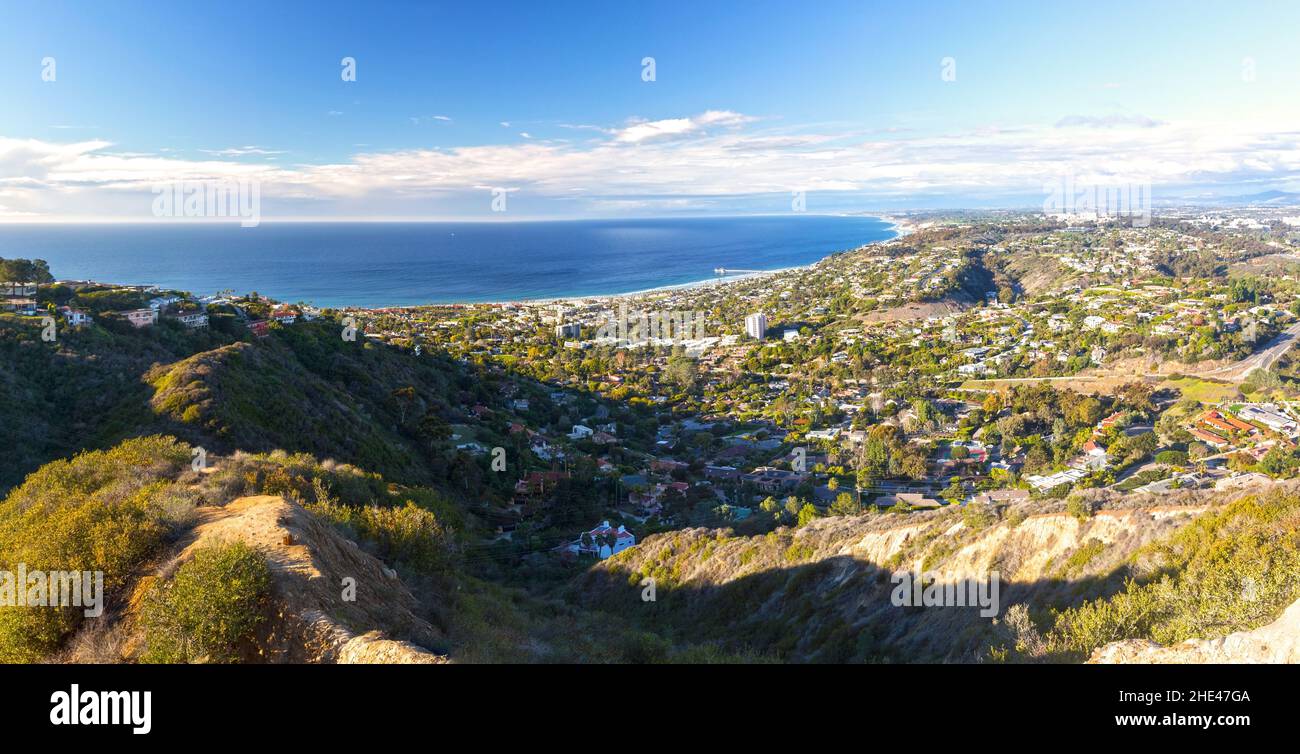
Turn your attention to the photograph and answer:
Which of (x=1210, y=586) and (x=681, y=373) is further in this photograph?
(x=681, y=373)

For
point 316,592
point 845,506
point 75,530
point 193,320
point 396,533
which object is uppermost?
point 193,320

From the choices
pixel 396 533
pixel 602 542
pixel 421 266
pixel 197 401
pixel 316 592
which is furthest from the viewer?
pixel 421 266

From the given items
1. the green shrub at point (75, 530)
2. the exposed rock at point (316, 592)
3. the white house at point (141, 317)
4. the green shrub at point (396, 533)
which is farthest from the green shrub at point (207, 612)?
the white house at point (141, 317)

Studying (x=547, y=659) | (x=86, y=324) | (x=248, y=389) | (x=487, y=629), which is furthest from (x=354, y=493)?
(x=86, y=324)

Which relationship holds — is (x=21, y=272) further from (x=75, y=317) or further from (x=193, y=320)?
(x=75, y=317)

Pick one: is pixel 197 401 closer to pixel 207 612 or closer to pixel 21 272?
pixel 207 612

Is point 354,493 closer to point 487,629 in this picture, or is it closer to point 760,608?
point 487,629

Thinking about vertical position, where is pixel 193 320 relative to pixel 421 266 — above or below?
below

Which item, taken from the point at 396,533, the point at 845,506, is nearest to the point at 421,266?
the point at 845,506

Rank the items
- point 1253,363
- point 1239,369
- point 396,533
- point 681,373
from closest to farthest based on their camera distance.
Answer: point 396,533 < point 1239,369 < point 1253,363 < point 681,373
